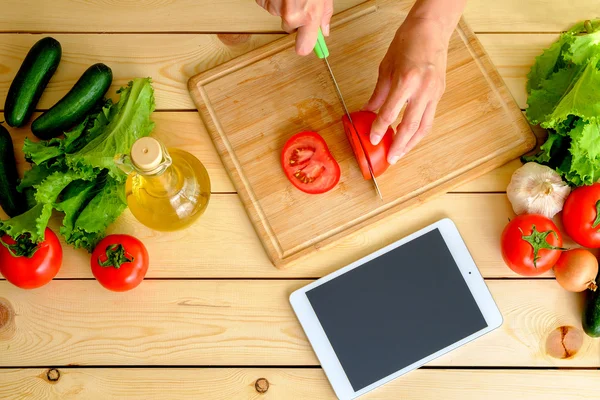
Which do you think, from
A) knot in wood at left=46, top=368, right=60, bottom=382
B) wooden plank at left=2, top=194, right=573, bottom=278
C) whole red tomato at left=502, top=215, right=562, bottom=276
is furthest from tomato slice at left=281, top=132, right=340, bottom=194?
knot in wood at left=46, top=368, right=60, bottom=382

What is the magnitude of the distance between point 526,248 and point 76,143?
900 millimetres

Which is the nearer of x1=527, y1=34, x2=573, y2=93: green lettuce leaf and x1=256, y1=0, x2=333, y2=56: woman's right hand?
x1=256, y1=0, x2=333, y2=56: woman's right hand

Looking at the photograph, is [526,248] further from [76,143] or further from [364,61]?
[76,143]

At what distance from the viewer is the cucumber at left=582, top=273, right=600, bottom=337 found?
1117mm

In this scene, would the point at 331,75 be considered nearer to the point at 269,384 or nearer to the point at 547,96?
→ the point at 547,96

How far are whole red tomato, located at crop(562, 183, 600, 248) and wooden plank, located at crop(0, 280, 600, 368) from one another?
0.12 metres

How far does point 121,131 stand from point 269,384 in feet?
1.92

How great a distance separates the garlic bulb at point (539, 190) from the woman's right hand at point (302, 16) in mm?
508

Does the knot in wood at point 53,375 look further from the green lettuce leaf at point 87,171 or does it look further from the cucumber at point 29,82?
the cucumber at point 29,82

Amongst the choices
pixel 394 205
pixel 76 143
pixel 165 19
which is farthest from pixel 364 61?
pixel 76 143

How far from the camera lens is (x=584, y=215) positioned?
1.10 metres

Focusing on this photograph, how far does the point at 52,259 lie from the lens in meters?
1.11

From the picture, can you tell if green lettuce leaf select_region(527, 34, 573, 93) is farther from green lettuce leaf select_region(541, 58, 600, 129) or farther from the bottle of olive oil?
the bottle of olive oil

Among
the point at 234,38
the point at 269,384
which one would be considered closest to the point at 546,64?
the point at 234,38
